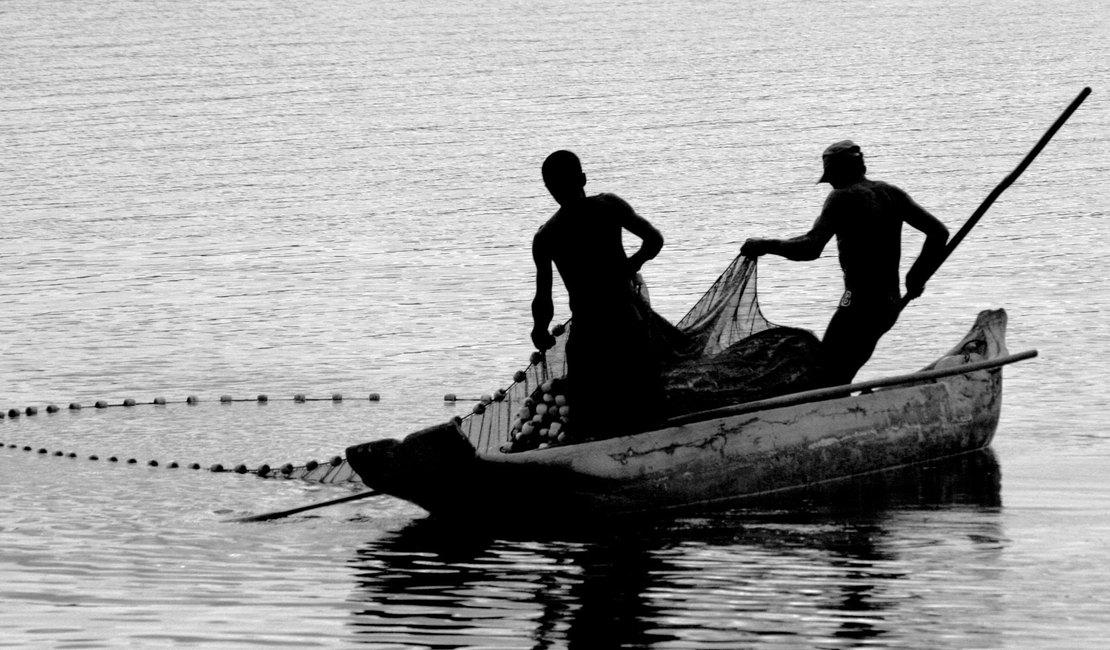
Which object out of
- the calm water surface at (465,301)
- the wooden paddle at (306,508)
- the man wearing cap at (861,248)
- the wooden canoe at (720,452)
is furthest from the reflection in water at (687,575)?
the man wearing cap at (861,248)

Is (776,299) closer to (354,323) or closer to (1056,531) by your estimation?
(354,323)

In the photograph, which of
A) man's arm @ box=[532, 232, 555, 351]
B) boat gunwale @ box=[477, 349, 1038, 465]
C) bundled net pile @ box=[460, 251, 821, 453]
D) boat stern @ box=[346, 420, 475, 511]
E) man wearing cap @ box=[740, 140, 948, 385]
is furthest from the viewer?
man wearing cap @ box=[740, 140, 948, 385]

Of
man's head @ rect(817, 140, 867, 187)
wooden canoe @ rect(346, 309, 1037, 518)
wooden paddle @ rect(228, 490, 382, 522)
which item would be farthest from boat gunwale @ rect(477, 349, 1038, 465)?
man's head @ rect(817, 140, 867, 187)

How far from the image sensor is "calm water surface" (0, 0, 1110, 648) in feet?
33.2

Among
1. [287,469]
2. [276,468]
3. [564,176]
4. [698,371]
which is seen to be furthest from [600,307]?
[276,468]

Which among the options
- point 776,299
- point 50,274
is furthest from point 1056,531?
point 50,274

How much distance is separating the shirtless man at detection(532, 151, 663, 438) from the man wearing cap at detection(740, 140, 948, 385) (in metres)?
1.22

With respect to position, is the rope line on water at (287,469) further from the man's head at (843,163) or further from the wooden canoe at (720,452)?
the man's head at (843,163)

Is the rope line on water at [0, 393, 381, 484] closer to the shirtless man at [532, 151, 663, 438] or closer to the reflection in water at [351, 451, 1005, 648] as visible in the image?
the reflection in water at [351, 451, 1005, 648]

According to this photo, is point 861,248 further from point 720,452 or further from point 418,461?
point 418,461

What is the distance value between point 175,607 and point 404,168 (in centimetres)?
2311

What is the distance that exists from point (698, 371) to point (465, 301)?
8.86 meters

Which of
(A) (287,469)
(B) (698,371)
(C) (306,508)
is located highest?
(B) (698,371)

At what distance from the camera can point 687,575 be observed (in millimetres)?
10500
